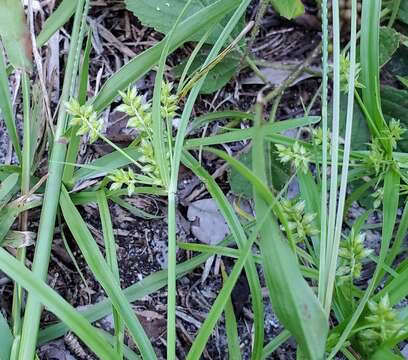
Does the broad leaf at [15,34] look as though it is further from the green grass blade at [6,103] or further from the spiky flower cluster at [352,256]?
the spiky flower cluster at [352,256]

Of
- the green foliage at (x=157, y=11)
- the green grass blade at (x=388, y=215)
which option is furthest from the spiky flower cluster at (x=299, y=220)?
the green foliage at (x=157, y=11)

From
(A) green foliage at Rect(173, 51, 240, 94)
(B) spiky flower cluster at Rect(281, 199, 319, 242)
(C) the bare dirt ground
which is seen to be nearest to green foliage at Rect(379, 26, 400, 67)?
(C) the bare dirt ground

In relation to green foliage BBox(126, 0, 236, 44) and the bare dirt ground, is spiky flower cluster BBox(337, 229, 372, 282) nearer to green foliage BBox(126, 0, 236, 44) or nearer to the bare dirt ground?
the bare dirt ground

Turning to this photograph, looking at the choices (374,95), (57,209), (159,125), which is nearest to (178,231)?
(57,209)

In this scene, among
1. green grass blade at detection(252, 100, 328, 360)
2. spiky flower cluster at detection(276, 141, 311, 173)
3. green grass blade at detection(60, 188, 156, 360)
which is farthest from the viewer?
spiky flower cluster at detection(276, 141, 311, 173)

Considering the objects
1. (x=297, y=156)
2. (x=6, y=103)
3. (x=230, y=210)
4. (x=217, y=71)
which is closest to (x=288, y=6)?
(x=217, y=71)

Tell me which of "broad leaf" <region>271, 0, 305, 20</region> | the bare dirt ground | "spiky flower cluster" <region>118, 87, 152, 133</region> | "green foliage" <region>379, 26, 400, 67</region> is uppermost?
"broad leaf" <region>271, 0, 305, 20</region>
